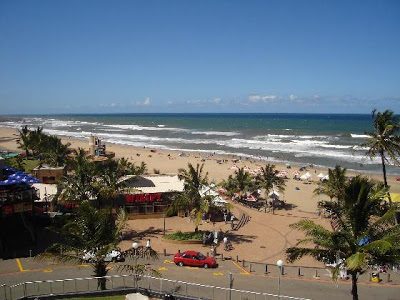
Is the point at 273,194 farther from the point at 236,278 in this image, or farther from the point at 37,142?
the point at 37,142

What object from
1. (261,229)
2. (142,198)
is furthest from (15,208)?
(261,229)

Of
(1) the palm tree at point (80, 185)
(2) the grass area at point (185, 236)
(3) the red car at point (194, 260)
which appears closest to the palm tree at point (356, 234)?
(3) the red car at point (194, 260)

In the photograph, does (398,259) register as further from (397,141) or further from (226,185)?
(226,185)

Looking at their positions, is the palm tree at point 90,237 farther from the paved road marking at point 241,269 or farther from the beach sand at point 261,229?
the beach sand at point 261,229

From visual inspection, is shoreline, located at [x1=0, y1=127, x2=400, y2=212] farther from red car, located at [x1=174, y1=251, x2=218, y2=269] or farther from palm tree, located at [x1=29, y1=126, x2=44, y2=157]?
red car, located at [x1=174, y1=251, x2=218, y2=269]

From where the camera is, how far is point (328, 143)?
102 metres

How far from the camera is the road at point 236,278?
2050cm

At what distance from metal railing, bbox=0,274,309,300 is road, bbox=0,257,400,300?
2481mm

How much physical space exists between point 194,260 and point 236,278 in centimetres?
284

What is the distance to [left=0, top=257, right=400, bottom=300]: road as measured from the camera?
2050 centimetres

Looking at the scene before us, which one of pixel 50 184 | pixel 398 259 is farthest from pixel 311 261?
pixel 50 184

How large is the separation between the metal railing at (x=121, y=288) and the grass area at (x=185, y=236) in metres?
9.41

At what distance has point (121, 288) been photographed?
18422mm

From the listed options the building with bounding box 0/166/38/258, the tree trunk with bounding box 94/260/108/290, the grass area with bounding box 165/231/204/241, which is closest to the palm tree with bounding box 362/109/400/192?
the grass area with bounding box 165/231/204/241
